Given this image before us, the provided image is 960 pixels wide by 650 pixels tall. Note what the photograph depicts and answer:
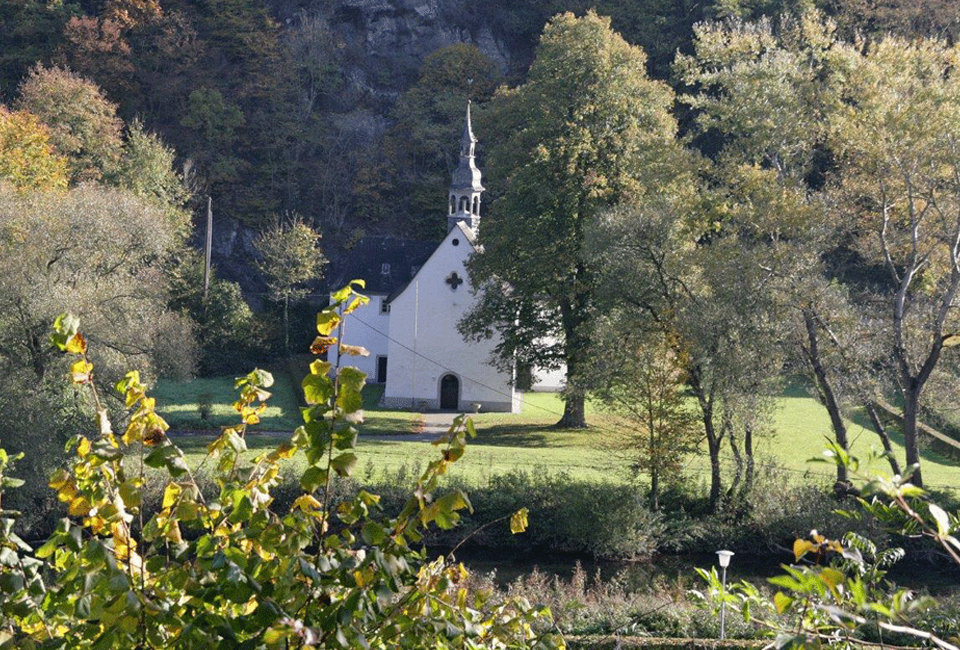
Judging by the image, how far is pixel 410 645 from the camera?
4113 millimetres

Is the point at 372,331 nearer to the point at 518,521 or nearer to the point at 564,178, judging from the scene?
the point at 564,178

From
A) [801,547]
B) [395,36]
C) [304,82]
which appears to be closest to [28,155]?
[304,82]

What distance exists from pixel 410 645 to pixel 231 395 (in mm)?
38474

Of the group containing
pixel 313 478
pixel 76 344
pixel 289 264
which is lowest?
pixel 313 478

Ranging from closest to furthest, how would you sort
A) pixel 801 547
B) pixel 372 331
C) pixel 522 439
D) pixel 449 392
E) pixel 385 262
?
pixel 801 547 → pixel 522 439 → pixel 449 392 → pixel 372 331 → pixel 385 262

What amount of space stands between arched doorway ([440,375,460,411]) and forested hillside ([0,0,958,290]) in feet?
46.4

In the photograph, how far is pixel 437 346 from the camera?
42.8 m

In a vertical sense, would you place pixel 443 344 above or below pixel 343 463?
above

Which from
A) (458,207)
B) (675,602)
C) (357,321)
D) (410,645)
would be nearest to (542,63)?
(458,207)

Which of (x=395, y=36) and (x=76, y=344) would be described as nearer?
(x=76, y=344)

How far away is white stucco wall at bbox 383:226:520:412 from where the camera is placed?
42.2 meters

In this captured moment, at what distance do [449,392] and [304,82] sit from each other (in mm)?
25806

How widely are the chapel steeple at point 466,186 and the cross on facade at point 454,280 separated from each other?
205cm

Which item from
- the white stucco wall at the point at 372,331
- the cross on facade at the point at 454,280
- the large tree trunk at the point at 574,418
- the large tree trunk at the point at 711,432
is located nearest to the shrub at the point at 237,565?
the large tree trunk at the point at 711,432
